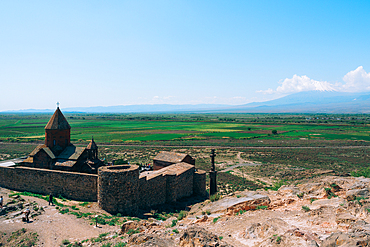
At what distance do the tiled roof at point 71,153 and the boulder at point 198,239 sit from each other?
1777cm

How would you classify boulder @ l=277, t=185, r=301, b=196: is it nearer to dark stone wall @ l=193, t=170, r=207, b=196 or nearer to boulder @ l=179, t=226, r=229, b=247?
dark stone wall @ l=193, t=170, r=207, b=196

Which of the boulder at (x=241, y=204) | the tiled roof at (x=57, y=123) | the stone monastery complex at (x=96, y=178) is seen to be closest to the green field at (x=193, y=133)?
the stone monastery complex at (x=96, y=178)

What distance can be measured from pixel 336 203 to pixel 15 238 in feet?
55.9

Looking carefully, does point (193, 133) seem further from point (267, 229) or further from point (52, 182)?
point (267, 229)

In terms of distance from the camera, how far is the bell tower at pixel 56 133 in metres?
23.5

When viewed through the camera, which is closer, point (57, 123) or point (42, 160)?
point (42, 160)

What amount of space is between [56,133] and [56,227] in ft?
43.3

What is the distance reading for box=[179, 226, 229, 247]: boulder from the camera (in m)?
7.84

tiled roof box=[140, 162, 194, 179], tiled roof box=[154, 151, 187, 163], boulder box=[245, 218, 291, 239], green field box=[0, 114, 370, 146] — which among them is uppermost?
boulder box=[245, 218, 291, 239]

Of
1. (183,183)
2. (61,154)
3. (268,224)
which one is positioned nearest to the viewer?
(268,224)

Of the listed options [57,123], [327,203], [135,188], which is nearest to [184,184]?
[135,188]

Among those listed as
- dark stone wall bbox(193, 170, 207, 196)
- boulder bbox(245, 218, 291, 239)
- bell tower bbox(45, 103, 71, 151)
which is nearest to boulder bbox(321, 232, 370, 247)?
boulder bbox(245, 218, 291, 239)

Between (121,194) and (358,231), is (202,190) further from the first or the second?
(358,231)

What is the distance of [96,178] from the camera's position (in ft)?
58.1
